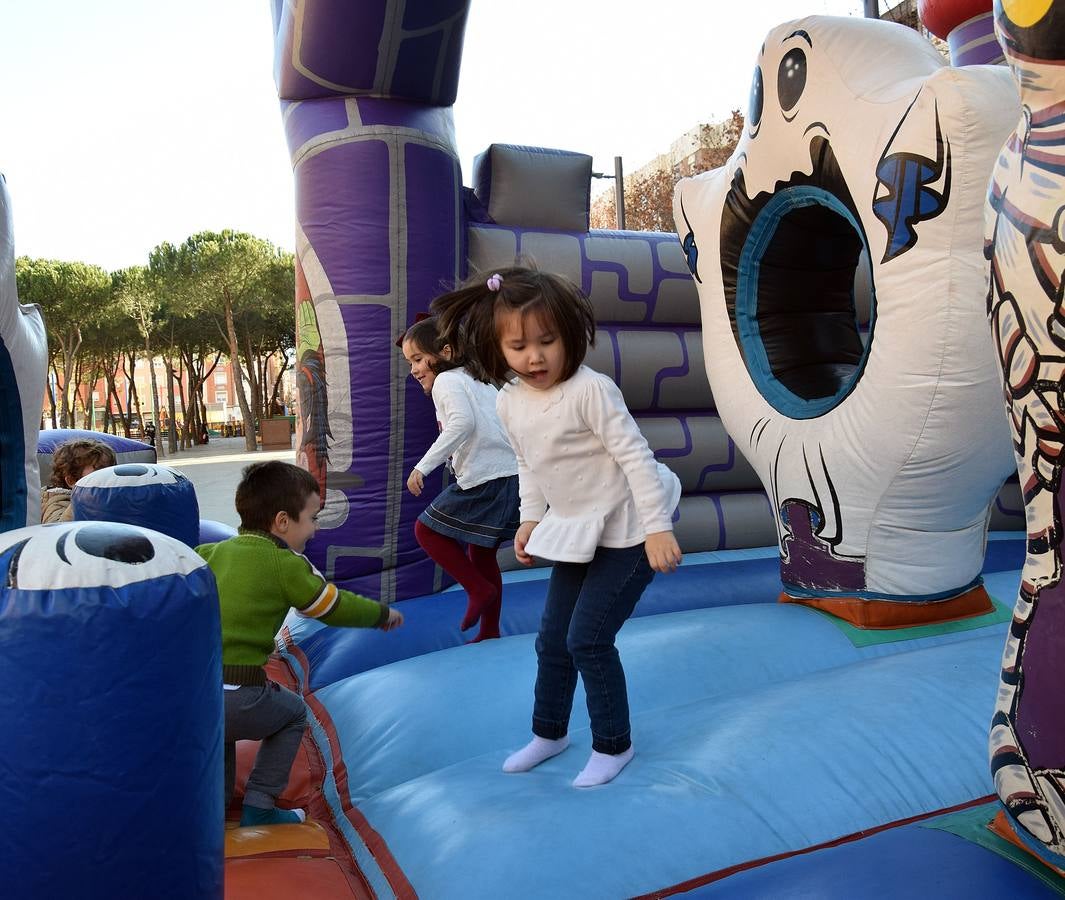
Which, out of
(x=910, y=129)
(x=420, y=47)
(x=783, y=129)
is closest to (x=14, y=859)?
(x=910, y=129)

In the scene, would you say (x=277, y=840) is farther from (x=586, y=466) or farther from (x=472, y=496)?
(x=472, y=496)

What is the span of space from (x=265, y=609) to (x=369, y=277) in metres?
1.36

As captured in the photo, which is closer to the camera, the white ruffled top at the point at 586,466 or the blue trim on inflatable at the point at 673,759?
the blue trim on inflatable at the point at 673,759

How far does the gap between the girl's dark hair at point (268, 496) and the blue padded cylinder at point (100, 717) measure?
0.73 metres

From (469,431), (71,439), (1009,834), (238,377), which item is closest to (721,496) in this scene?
(469,431)

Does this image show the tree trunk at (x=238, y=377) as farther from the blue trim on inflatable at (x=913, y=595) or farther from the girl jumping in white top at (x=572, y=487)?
the girl jumping in white top at (x=572, y=487)

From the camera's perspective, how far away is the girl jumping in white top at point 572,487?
4.88 ft

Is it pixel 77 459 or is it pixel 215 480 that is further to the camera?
pixel 215 480

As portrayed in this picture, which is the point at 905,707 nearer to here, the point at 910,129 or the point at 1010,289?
the point at 1010,289

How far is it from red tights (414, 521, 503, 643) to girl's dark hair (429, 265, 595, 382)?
0.84 metres

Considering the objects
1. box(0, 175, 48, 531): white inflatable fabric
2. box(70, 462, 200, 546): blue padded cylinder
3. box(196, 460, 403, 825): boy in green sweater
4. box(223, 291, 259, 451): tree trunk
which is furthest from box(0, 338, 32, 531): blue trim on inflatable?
box(223, 291, 259, 451): tree trunk

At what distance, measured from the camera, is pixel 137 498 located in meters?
2.25

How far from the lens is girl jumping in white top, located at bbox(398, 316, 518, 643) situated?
2334 millimetres

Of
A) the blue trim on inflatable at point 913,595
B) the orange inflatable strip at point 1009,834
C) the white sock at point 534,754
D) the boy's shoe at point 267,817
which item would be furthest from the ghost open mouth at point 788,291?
the boy's shoe at point 267,817
